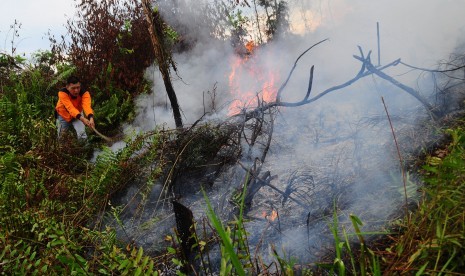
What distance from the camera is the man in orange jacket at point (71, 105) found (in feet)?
18.3

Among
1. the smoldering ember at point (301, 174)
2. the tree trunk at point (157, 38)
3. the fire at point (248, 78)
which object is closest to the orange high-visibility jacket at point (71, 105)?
the tree trunk at point (157, 38)

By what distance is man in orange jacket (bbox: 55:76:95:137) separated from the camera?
5.57m

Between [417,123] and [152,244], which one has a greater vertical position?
[417,123]

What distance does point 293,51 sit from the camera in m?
9.66

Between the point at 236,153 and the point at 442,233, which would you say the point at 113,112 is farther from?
the point at 442,233

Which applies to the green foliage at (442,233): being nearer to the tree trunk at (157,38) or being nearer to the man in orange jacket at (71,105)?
the tree trunk at (157,38)

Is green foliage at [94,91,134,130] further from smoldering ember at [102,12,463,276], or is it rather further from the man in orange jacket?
smoldering ember at [102,12,463,276]

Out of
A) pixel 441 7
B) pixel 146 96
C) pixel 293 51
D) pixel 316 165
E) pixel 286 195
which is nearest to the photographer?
pixel 286 195

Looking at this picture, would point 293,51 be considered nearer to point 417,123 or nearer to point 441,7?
point 441,7

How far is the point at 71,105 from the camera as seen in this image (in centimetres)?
559

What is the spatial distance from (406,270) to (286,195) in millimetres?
1308

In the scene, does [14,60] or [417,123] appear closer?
[417,123]

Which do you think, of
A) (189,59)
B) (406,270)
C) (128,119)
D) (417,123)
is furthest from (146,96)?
(406,270)

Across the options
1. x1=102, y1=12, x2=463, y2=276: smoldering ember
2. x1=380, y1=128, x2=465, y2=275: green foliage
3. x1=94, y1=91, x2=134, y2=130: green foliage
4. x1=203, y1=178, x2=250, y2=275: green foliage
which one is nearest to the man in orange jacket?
x1=94, y1=91, x2=134, y2=130: green foliage
